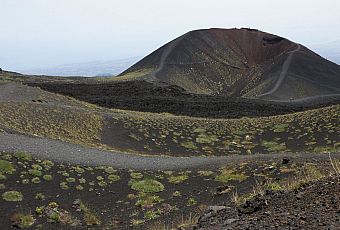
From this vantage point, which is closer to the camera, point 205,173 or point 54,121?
point 205,173

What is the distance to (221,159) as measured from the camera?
27344 mm

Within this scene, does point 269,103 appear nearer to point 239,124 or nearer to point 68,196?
point 239,124

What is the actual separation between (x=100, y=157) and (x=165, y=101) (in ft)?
139

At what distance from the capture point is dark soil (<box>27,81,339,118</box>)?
63.2 m

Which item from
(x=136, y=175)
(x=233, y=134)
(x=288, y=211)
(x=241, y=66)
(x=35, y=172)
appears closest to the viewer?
(x=288, y=211)

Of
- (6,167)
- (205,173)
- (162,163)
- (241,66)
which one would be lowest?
(162,163)

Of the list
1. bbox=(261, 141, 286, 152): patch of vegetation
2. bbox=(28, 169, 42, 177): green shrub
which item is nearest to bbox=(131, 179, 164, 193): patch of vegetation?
bbox=(28, 169, 42, 177): green shrub

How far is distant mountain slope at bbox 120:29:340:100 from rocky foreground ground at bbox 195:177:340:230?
82.8 meters

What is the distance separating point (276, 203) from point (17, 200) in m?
14.0

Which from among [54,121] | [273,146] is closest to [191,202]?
[273,146]

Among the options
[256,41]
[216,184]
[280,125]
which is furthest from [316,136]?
[256,41]

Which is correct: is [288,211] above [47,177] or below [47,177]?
above

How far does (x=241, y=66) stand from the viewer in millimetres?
123188

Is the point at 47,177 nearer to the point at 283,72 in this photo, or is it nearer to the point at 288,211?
the point at 288,211
